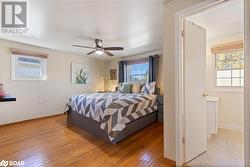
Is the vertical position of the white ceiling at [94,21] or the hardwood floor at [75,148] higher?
the white ceiling at [94,21]

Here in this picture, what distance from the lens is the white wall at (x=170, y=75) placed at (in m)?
1.96

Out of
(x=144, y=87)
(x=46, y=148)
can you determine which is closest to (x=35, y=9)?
(x=46, y=148)

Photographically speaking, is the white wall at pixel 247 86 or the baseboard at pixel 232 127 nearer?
the white wall at pixel 247 86

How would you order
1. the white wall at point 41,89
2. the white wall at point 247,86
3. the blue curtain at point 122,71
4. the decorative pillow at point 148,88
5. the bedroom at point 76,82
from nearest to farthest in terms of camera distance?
1. the white wall at point 247,86
2. the bedroom at point 76,82
3. the white wall at point 41,89
4. the decorative pillow at point 148,88
5. the blue curtain at point 122,71

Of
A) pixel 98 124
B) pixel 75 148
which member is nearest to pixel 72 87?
pixel 98 124

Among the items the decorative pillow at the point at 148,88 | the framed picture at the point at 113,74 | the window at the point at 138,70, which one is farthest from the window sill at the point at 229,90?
the framed picture at the point at 113,74

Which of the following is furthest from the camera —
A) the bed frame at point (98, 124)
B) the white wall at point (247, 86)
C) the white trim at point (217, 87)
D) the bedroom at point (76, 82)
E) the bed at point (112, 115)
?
the white trim at point (217, 87)

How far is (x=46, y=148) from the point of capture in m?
2.45

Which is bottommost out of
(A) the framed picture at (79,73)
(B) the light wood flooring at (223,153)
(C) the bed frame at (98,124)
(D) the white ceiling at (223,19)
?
(B) the light wood flooring at (223,153)

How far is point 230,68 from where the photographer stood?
3605mm

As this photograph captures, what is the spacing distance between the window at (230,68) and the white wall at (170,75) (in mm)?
2376

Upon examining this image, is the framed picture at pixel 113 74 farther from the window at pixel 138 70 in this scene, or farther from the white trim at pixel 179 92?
the white trim at pixel 179 92

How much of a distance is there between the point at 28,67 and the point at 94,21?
9.40ft

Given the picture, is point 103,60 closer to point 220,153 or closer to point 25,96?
point 25,96
